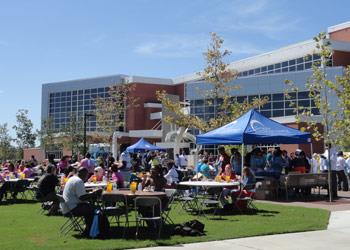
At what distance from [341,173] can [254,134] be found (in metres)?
6.58

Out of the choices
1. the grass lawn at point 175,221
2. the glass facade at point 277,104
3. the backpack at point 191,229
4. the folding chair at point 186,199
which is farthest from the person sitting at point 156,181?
the glass facade at point 277,104

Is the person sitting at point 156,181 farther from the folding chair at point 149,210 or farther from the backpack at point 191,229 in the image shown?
the backpack at point 191,229

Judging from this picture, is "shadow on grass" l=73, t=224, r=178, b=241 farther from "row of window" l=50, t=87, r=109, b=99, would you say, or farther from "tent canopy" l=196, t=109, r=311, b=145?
"row of window" l=50, t=87, r=109, b=99

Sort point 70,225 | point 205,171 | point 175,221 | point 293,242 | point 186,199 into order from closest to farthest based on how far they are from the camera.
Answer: point 293,242 → point 70,225 → point 175,221 → point 186,199 → point 205,171

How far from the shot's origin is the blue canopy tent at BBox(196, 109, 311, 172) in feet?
56.1

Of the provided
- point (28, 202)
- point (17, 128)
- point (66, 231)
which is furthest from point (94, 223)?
point (17, 128)

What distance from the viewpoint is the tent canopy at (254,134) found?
674 inches

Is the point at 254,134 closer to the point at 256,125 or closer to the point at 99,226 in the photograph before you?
the point at 256,125

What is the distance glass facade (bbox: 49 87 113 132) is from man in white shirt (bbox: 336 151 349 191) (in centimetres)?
5465

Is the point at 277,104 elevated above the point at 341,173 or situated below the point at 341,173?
above

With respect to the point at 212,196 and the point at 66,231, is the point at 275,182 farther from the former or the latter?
the point at 66,231

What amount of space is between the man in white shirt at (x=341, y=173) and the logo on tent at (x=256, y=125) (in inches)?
210

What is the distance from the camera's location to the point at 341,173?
71.2ft

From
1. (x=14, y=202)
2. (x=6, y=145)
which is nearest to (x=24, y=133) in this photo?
(x=6, y=145)
